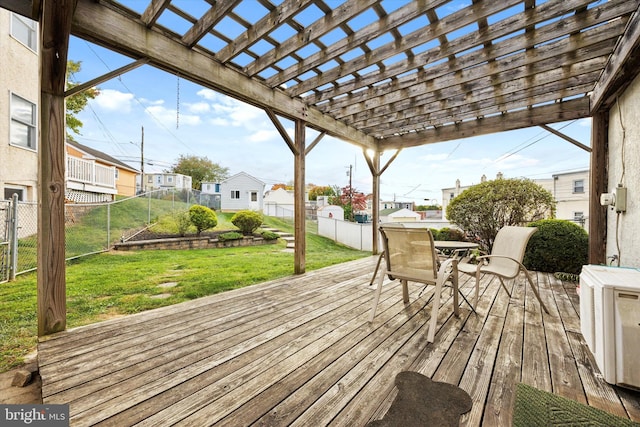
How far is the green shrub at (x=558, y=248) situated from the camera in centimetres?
418

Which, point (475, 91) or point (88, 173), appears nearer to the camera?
point (475, 91)

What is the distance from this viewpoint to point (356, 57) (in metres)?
3.03

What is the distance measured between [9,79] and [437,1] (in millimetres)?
8521

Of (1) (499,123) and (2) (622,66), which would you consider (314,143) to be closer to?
(1) (499,123)

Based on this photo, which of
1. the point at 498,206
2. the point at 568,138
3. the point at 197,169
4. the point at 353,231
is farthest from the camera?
the point at 197,169

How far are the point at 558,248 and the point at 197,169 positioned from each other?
3039 cm

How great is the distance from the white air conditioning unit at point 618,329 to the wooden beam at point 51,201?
3.81m

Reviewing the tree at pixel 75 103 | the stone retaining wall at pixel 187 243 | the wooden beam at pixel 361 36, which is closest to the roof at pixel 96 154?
the tree at pixel 75 103

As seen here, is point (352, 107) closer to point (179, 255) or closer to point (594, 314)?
A: point (594, 314)

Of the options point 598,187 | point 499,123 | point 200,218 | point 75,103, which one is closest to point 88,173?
point 75,103

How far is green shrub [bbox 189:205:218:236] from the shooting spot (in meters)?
7.89

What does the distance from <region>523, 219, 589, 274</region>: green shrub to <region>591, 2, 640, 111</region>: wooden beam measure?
198 centimetres

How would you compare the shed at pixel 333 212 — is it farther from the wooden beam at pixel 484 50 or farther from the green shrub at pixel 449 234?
the wooden beam at pixel 484 50

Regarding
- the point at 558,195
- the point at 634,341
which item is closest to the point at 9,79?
the point at 634,341
